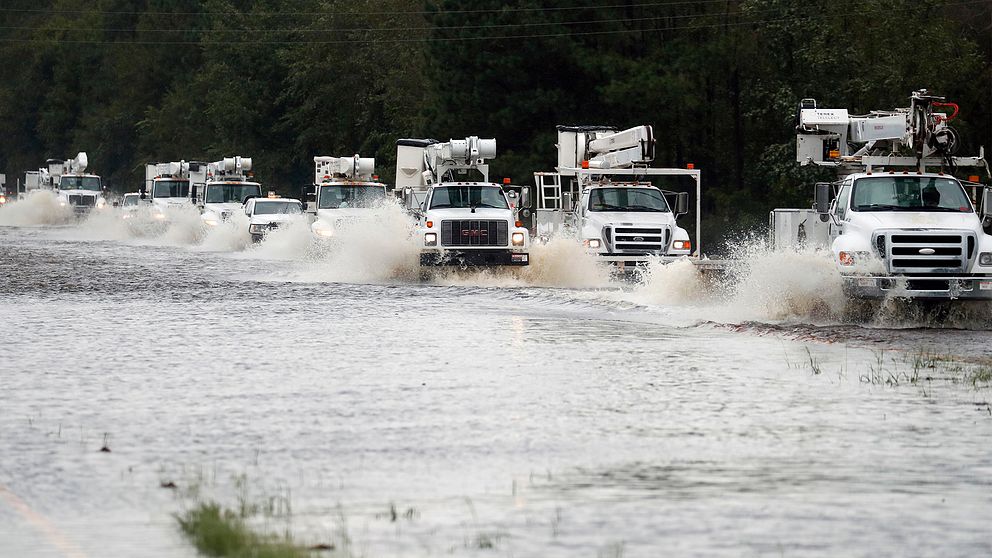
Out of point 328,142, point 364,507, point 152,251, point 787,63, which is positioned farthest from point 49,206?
point 364,507

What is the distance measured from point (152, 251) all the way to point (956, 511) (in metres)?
40.8

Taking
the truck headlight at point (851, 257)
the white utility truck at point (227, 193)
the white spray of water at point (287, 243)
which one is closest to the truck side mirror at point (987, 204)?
the truck headlight at point (851, 257)

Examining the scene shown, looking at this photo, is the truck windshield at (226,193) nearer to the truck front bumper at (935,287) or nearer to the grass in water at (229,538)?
the truck front bumper at (935,287)

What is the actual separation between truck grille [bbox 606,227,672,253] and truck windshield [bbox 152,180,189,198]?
33.0 m

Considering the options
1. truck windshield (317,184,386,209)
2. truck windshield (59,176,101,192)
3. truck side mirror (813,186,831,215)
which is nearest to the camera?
truck side mirror (813,186,831,215)

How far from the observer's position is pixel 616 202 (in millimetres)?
31859

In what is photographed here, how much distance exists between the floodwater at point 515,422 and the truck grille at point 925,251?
664 millimetres

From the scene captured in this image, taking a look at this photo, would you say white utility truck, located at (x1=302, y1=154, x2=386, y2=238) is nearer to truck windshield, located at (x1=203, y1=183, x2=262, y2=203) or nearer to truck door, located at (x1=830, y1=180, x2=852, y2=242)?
truck windshield, located at (x1=203, y1=183, x2=262, y2=203)

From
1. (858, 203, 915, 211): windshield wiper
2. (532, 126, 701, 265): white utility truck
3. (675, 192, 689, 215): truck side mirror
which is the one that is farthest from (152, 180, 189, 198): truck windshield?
(858, 203, 915, 211): windshield wiper

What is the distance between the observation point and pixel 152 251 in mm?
48438

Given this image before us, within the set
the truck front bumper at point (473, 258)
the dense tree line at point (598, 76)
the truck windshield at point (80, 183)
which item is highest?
the dense tree line at point (598, 76)

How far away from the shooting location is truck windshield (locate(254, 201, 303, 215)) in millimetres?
48312

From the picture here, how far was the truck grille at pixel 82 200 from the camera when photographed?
236 ft

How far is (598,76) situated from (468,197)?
27.0 metres
